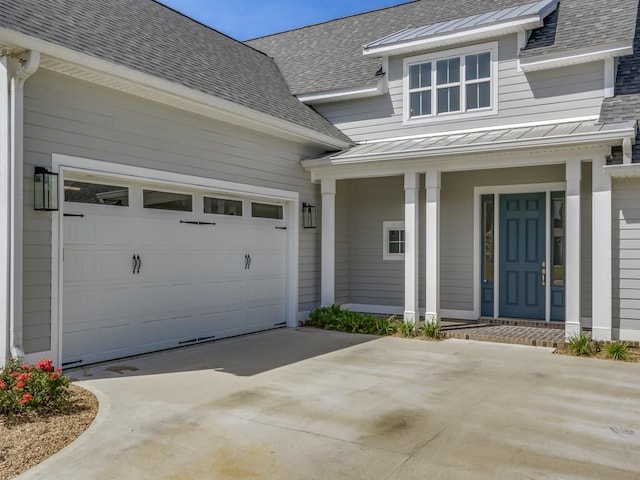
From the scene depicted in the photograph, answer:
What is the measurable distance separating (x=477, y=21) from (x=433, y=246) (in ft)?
14.0

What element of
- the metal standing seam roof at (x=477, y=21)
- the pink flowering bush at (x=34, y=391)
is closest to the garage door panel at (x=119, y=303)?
the pink flowering bush at (x=34, y=391)

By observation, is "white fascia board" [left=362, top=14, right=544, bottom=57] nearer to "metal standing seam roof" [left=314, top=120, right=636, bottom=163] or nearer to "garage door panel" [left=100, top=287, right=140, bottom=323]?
"metal standing seam roof" [left=314, top=120, right=636, bottom=163]

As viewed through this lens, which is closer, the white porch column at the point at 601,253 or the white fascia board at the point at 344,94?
the white porch column at the point at 601,253

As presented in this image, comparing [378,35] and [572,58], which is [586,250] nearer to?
[572,58]

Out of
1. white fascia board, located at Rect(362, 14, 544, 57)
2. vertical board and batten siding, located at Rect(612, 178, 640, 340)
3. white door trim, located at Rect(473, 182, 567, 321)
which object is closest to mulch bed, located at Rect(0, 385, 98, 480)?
vertical board and batten siding, located at Rect(612, 178, 640, 340)

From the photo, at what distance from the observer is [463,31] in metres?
9.55

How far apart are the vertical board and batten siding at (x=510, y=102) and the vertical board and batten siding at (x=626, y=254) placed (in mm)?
1711

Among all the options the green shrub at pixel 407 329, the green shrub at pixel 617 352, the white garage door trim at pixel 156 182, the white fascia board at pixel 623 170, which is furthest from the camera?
the green shrub at pixel 407 329

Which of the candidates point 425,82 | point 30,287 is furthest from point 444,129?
point 30,287

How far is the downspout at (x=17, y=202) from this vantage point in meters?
5.48

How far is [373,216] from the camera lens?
11219 millimetres

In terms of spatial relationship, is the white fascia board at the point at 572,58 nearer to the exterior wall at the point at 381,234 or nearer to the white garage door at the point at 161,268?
the exterior wall at the point at 381,234

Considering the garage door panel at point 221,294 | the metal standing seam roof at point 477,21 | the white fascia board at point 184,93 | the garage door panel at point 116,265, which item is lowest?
the garage door panel at point 221,294

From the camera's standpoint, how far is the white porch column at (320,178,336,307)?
1013 centimetres
